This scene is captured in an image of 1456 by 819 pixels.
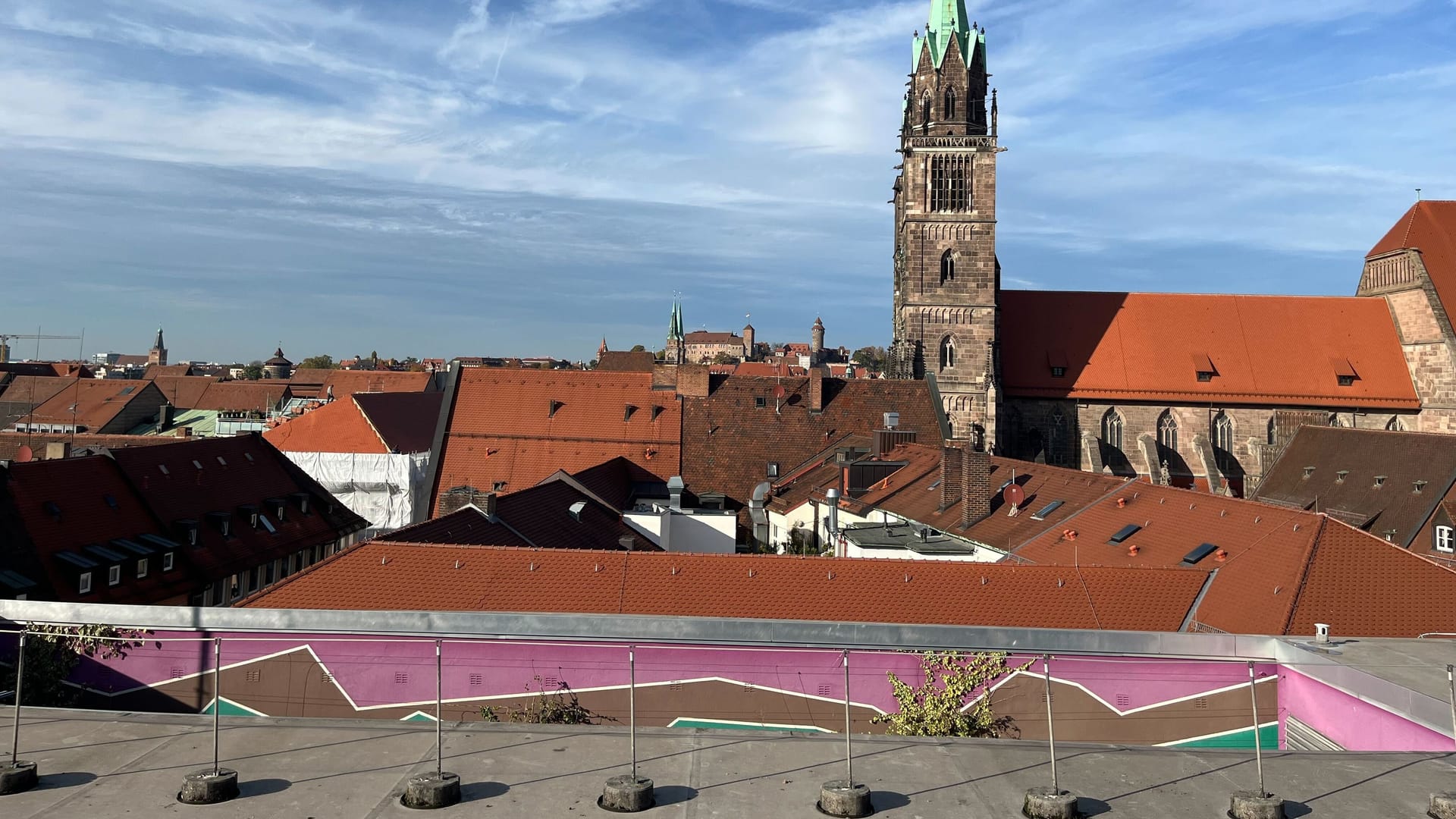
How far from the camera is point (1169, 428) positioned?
52281 millimetres

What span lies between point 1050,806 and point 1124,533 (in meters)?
17.8

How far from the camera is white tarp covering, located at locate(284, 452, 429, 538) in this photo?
145ft

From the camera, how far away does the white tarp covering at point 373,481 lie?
44.3 meters

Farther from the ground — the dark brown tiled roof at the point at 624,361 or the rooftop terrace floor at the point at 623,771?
the dark brown tiled roof at the point at 624,361

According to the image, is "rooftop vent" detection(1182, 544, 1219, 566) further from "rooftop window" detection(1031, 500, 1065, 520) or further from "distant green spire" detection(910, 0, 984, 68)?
"distant green spire" detection(910, 0, 984, 68)

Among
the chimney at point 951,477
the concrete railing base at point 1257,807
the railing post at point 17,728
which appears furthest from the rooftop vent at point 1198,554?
the railing post at point 17,728

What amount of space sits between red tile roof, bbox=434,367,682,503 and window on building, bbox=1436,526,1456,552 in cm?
2466

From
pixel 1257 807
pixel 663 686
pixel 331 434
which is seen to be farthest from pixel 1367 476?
pixel 331 434

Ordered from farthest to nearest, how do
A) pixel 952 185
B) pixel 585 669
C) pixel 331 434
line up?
pixel 952 185, pixel 331 434, pixel 585 669

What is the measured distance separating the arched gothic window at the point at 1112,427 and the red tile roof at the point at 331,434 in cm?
3393

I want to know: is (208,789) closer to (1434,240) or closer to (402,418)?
(402,418)

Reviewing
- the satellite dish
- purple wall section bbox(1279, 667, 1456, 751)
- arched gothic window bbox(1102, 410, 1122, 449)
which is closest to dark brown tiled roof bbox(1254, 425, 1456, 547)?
arched gothic window bbox(1102, 410, 1122, 449)

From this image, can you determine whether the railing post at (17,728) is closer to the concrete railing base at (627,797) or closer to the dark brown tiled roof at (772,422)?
the concrete railing base at (627,797)

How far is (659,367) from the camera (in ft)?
137
